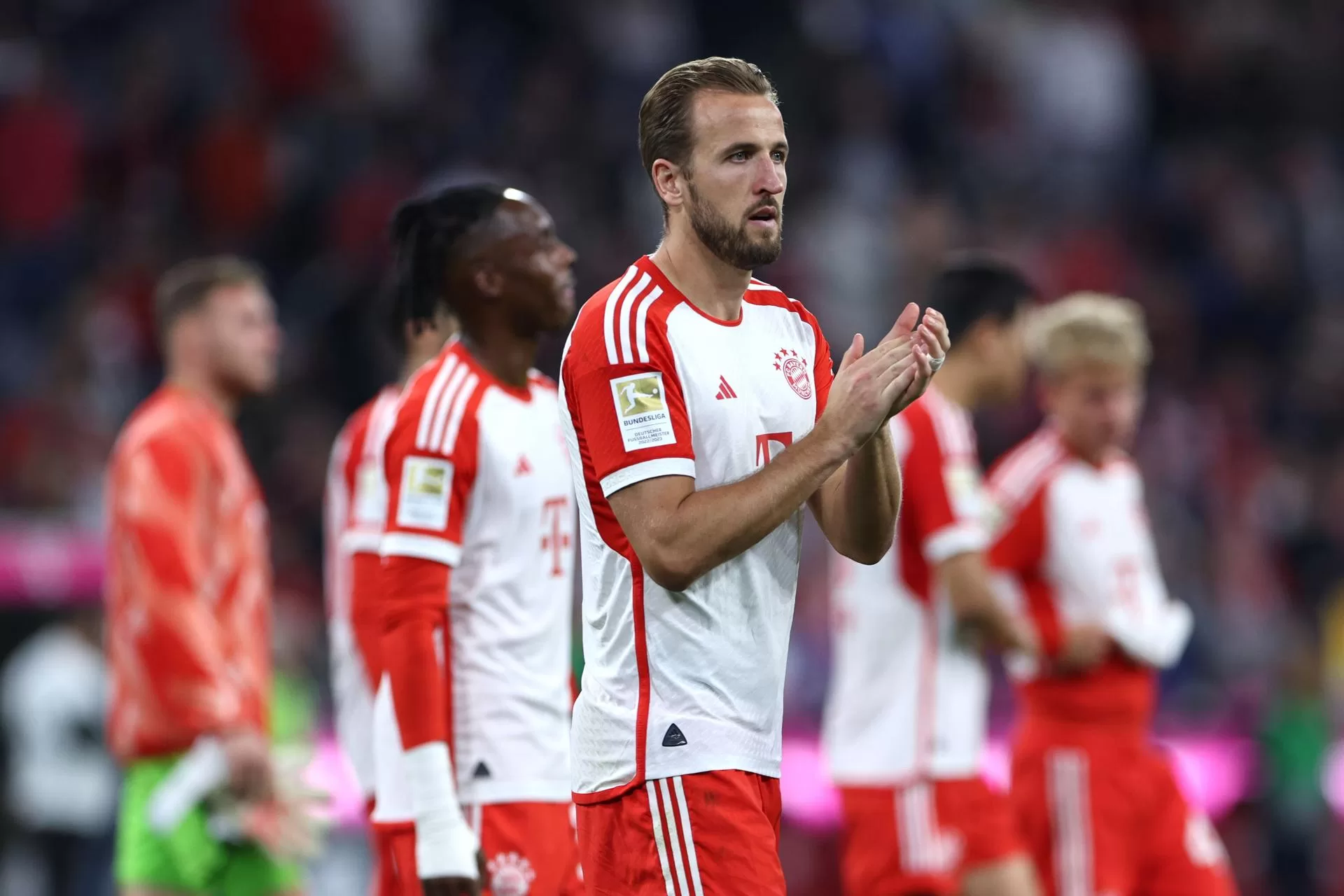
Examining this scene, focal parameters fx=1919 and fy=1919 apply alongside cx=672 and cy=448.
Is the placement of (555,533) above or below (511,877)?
above

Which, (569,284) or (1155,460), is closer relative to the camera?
(569,284)

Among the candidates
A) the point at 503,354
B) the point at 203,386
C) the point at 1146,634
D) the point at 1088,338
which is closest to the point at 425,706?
the point at 503,354

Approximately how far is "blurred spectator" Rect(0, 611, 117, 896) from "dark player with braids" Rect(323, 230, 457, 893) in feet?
12.6

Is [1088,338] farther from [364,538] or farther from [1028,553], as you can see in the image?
[364,538]

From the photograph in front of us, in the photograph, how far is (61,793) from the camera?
32.3 feet

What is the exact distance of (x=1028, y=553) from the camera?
7.14 meters

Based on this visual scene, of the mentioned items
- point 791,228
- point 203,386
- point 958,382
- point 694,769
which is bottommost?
point 694,769

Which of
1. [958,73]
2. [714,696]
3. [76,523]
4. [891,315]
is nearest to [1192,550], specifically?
[891,315]

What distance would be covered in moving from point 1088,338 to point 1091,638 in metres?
1.12

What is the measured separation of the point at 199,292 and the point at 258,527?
2.97 feet

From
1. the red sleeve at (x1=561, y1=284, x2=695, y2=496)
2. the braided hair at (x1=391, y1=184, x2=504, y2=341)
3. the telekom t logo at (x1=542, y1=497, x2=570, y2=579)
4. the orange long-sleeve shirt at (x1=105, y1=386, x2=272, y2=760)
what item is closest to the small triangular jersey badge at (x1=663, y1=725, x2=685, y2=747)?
the red sleeve at (x1=561, y1=284, x2=695, y2=496)

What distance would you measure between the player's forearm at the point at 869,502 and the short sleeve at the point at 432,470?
110 cm

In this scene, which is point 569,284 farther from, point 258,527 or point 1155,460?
point 1155,460

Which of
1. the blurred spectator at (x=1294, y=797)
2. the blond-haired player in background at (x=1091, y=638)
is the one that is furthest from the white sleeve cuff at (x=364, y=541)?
the blurred spectator at (x=1294, y=797)
